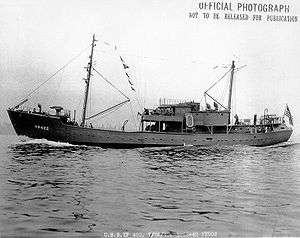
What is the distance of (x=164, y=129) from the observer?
22094 millimetres

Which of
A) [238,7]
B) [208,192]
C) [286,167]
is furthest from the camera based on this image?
[286,167]

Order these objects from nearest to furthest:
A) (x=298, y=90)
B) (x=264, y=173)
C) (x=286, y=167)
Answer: (x=298, y=90) → (x=264, y=173) → (x=286, y=167)

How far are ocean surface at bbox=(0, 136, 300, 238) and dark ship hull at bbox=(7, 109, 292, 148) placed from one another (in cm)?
856

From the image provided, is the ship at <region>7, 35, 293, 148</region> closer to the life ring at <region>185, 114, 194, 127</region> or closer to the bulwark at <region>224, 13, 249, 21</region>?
the life ring at <region>185, 114, 194, 127</region>

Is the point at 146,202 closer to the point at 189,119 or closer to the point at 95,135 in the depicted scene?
the point at 95,135

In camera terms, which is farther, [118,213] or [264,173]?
[264,173]

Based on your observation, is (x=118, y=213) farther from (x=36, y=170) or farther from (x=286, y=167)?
(x=286, y=167)

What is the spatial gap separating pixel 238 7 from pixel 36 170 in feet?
22.6

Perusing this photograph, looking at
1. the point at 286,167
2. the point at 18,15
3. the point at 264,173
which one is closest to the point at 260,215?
the point at 264,173

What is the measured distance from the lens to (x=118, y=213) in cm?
620

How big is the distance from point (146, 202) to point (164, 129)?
1531 cm

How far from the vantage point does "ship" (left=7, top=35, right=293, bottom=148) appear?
1936 cm

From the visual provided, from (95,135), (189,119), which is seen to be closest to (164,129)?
(189,119)

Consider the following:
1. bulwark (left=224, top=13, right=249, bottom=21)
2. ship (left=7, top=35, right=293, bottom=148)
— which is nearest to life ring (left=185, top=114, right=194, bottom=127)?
ship (left=7, top=35, right=293, bottom=148)
